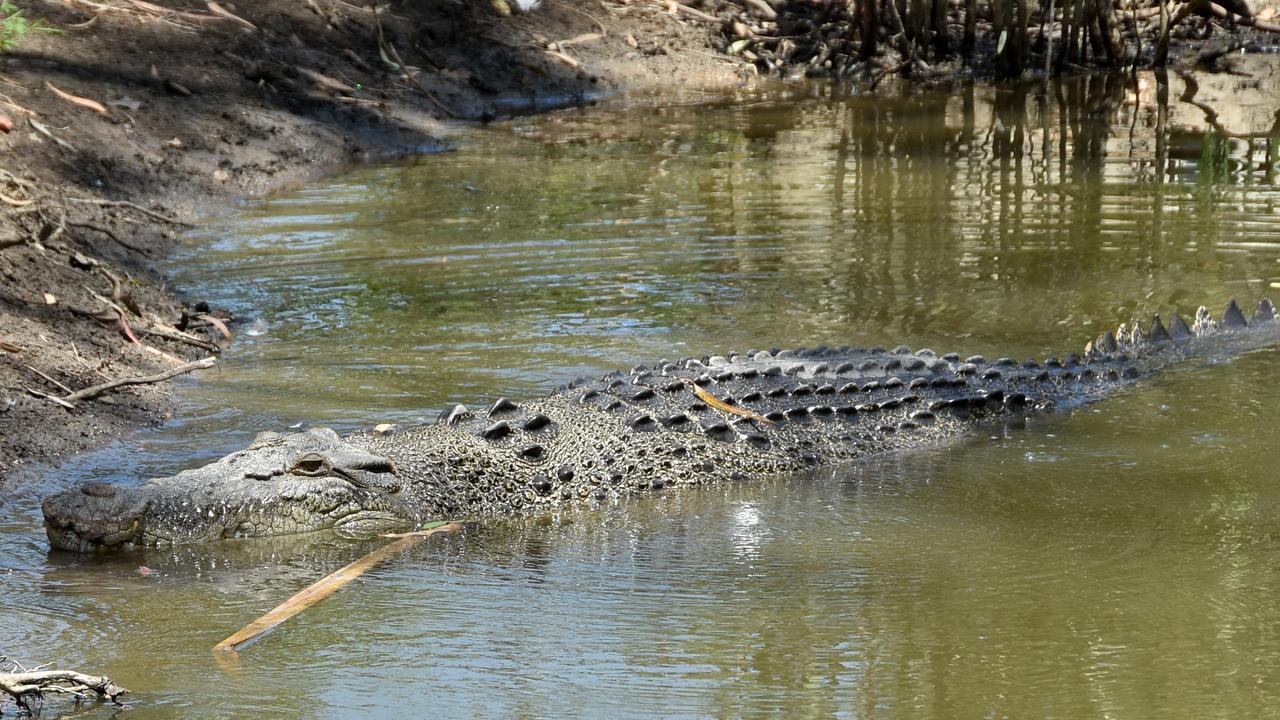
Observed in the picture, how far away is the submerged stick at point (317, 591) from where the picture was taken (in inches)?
165

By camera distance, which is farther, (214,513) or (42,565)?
(214,513)

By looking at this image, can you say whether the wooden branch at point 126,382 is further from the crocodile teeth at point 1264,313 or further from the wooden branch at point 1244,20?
the wooden branch at point 1244,20

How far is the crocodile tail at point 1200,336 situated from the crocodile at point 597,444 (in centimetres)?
15

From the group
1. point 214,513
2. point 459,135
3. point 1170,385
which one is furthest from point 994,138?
point 214,513

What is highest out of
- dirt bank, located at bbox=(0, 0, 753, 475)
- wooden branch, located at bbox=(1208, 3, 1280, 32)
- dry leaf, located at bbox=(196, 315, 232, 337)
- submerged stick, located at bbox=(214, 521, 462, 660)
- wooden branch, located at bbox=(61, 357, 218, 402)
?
wooden branch, located at bbox=(1208, 3, 1280, 32)

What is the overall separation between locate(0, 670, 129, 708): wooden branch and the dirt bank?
90.6 inches

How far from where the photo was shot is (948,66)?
19562 millimetres

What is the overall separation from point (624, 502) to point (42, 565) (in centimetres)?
210

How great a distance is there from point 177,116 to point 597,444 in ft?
26.8

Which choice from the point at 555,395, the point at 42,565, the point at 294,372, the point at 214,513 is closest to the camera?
the point at 42,565

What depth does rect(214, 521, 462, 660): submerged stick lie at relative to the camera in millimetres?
4180

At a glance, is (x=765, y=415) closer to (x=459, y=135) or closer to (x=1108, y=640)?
(x=1108, y=640)

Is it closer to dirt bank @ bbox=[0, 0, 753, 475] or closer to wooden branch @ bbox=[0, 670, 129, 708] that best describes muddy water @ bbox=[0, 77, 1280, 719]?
wooden branch @ bbox=[0, 670, 129, 708]

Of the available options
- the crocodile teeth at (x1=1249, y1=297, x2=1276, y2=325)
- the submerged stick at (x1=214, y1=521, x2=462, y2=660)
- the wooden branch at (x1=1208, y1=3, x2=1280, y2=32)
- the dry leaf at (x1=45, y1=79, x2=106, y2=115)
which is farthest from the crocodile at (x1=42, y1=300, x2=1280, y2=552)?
the wooden branch at (x1=1208, y1=3, x2=1280, y2=32)
